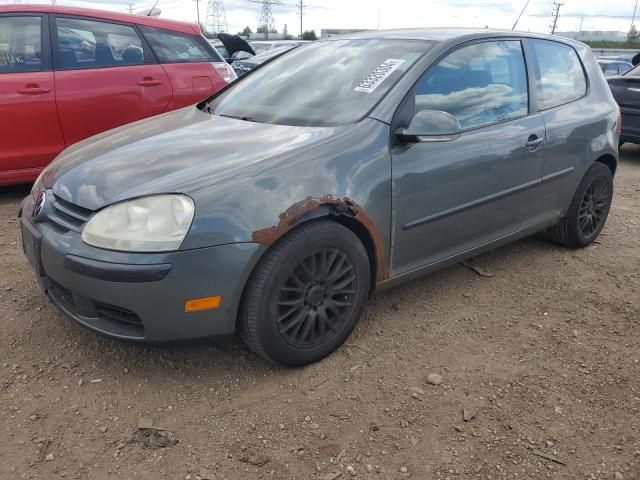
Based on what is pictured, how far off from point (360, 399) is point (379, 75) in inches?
62.5

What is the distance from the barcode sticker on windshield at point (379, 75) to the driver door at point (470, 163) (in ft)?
0.56

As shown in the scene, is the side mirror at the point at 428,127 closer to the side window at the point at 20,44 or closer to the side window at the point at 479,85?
the side window at the point at 479,85

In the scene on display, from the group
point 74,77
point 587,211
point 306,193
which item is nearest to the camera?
point 306,193

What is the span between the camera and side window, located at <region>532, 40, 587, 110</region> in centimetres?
351

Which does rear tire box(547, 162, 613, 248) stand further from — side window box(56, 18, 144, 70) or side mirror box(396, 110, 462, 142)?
side window box(56, 18, 144, 70)

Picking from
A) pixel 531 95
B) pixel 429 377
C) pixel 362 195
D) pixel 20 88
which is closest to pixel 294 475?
pixel 429 377

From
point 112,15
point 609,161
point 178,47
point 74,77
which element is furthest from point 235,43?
point 609,161

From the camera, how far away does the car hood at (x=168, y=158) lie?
2273mm

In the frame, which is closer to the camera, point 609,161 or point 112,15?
point 609,161

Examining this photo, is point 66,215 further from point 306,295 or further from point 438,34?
point 438,34

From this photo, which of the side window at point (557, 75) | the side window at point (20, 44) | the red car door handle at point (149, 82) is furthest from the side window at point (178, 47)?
the side window at point (557, 75)

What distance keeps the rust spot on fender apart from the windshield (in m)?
0.45

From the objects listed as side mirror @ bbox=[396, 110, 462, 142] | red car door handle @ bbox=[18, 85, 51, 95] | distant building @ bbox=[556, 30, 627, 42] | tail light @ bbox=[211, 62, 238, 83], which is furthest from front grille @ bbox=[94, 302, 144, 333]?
distant building @ bbox=[556, 30, 627, 42]

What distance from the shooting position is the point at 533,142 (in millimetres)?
3316
